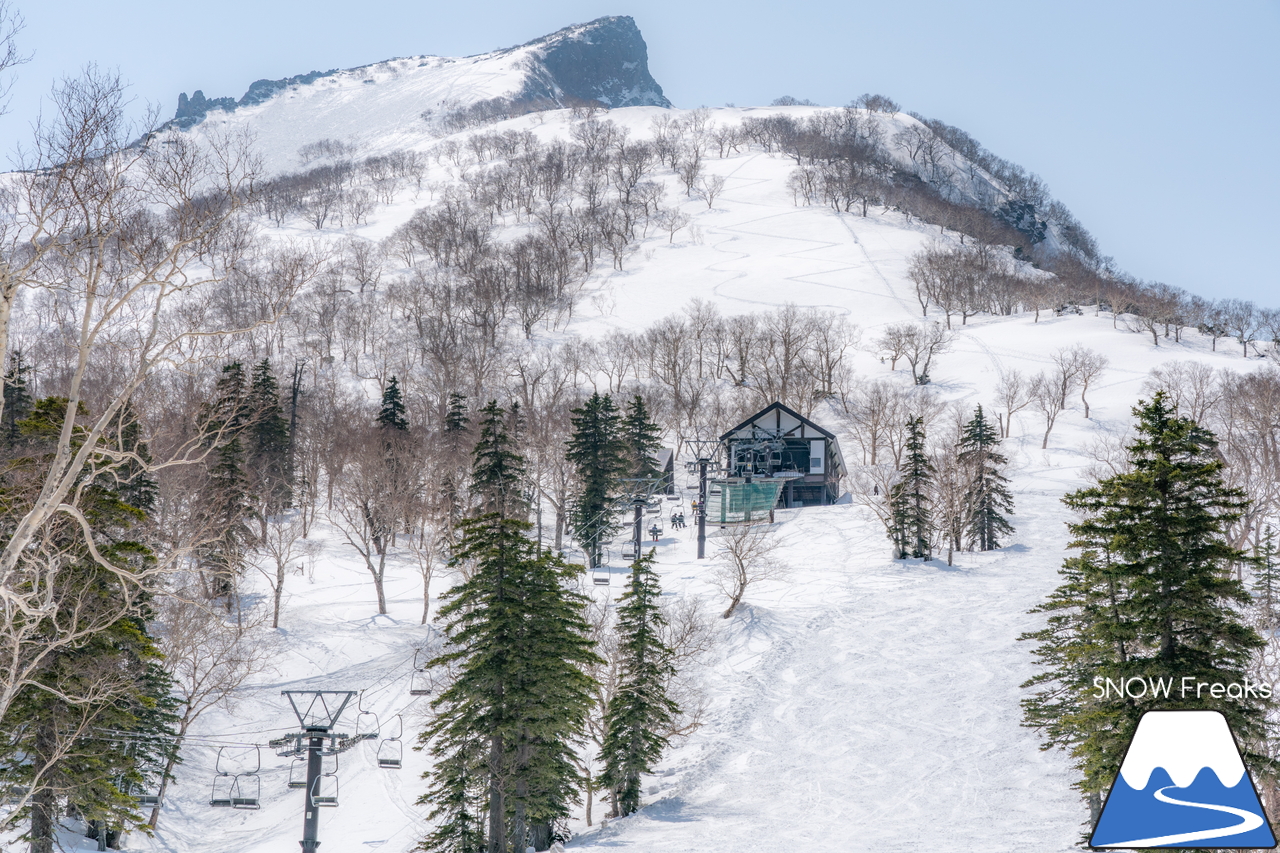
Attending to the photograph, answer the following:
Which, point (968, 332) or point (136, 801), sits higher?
point (968, 332)

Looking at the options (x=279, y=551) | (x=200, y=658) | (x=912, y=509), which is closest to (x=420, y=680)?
(x=200, y=658)

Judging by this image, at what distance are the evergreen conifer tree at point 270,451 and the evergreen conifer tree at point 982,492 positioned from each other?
4280 cm

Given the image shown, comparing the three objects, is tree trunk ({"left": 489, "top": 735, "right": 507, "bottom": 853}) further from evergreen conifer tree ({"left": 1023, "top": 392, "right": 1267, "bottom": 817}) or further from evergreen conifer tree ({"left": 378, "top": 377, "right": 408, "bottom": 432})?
evergreen conifer tree ({"left": 378, "top": 377, "right": 408, "bottom": 432})

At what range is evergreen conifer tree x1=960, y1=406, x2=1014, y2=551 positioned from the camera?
4916 centimetres

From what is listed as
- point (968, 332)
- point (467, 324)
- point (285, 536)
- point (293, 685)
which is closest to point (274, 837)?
point (293, 685)

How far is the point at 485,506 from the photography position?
152 ft

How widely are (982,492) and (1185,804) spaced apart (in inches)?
1655

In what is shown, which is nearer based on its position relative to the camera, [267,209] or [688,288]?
[688,288]

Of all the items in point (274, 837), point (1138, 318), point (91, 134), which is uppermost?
point (1138, 318)

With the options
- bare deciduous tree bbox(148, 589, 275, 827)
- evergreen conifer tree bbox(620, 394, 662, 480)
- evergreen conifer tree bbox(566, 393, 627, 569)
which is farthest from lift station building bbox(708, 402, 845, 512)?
bare deciduous tree bbox(148, 589, 275, 827)

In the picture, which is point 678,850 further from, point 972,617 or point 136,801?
point 972,617

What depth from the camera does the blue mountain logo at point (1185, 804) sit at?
9.77 m

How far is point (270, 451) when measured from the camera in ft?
190

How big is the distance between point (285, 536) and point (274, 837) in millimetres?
23532
